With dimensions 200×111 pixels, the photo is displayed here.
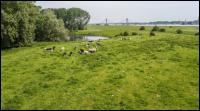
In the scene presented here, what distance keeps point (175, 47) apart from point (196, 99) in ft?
63.8

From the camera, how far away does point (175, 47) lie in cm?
4128

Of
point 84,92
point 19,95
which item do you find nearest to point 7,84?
point 19,95

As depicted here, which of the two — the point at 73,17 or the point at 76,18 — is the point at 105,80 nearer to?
the point at 73,17

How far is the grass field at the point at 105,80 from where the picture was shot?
2177 cm

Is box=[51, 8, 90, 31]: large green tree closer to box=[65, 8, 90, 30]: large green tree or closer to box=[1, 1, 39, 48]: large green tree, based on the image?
box=[65, 8, 90, 30]: large green tree

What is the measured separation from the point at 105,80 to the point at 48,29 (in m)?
48.9

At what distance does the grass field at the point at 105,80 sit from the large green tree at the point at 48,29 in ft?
109

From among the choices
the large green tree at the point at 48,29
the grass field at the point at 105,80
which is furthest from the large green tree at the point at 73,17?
the grass field at the point at 105,80

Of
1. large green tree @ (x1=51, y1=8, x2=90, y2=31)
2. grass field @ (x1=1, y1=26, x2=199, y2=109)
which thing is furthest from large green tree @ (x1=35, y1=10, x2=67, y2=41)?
large green tree @ (x1=51, y1=8, x2=90, y2=31)

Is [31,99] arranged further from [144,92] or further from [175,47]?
[175,47]

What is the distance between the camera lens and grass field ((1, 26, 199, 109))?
71.4 ft

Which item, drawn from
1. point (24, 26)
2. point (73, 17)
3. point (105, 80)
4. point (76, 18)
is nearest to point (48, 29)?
point (24, 26)

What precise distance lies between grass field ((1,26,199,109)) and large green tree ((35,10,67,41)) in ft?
109

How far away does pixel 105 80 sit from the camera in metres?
27.0
